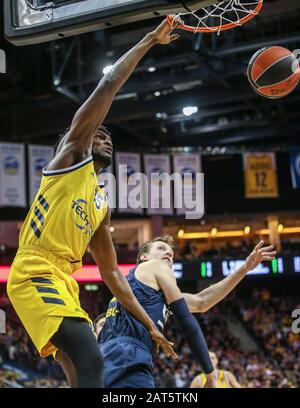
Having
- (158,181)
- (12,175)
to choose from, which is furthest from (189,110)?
(12,175)

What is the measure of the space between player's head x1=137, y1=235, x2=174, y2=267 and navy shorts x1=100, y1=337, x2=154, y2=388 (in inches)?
28.7

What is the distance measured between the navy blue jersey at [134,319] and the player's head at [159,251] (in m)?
0.26

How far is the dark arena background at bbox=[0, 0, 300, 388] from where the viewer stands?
1457 centimetres

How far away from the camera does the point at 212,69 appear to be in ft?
47.8

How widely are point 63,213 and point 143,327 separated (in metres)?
1.00

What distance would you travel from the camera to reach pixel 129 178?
1695cm

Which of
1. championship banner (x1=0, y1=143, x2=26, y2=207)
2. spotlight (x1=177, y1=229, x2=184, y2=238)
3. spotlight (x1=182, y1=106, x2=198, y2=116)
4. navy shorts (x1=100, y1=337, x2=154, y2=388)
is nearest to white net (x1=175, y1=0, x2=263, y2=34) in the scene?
navy shorts (x1=100, y1=337, x2=154, y2=388)

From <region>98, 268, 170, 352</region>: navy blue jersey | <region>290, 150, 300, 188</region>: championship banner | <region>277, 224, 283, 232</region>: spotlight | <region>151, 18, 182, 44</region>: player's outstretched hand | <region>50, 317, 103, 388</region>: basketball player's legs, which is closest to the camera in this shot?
<region>50, 317, 103, 388</region>: basketball player's legs

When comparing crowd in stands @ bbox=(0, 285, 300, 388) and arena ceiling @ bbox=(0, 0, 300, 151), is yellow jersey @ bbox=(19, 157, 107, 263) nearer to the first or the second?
arena ceiling @ bbox=(0, 0, 300, 151)

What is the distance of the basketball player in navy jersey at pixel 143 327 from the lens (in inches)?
147

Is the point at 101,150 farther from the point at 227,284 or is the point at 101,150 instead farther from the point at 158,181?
the point at 158,181

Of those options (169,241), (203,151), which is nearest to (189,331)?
(169,241)

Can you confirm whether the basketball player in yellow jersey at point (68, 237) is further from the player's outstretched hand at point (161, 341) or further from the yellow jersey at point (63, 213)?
the player's outstretched hand at point (161, 341)

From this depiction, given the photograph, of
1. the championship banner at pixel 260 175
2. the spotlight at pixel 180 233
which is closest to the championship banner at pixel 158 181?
the championship banner at pixel 260 175
